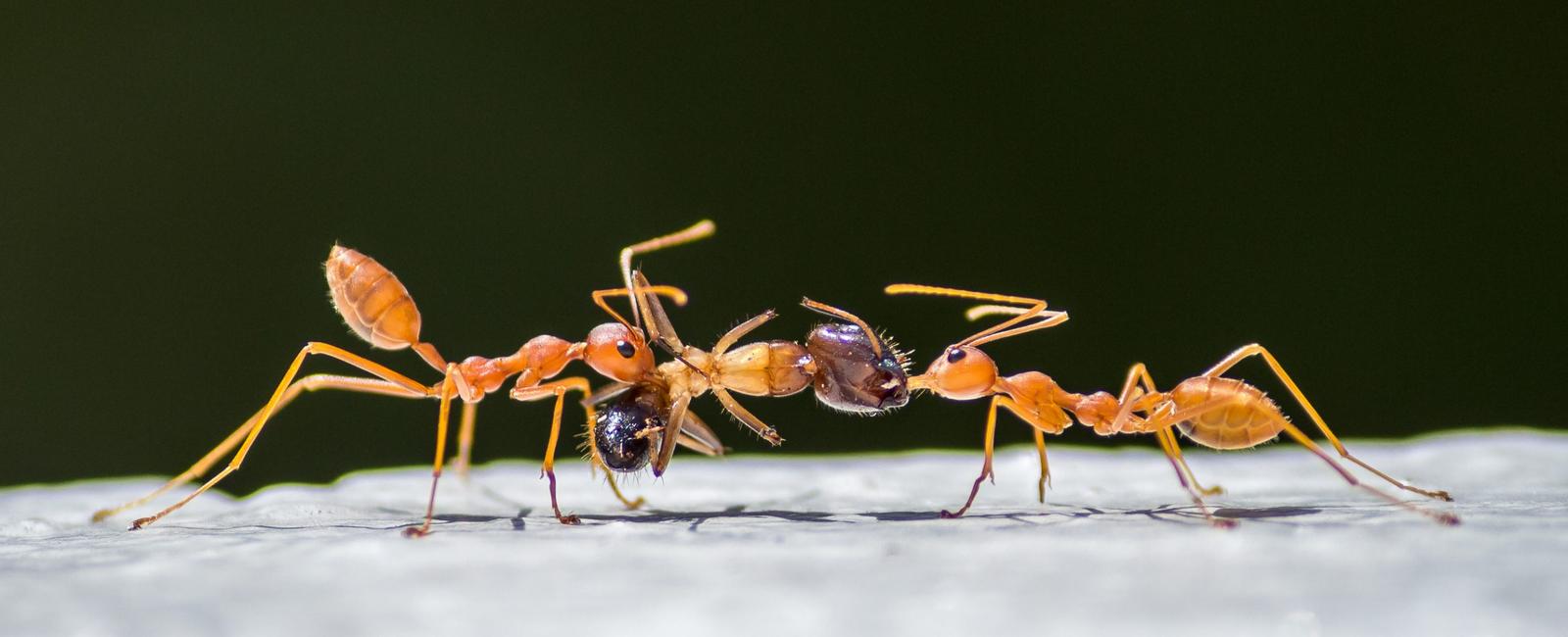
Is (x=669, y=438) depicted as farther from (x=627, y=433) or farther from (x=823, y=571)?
(x=823, y=571)

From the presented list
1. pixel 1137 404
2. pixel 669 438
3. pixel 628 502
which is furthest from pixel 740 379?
pixel 1137 404

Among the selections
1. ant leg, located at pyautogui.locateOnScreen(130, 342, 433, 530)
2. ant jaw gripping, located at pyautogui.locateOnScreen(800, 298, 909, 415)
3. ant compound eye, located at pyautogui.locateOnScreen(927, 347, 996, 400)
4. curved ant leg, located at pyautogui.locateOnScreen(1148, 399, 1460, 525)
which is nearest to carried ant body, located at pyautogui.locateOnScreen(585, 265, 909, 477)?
ant jaw gripping, located at pyautogui.locateOnScreen(800, 298, 909, 415)

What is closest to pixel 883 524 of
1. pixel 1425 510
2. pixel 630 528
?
pixel 630 528

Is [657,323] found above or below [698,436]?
above

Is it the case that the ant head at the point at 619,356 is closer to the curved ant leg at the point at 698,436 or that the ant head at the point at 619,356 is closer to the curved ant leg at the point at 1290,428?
the curved ant leg at the point at 698,436

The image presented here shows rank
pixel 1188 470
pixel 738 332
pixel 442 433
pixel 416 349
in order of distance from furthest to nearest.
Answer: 1. pixel 416 349
2. pixel 738 332
3. pixel 442 433
4. pixel 1188 470

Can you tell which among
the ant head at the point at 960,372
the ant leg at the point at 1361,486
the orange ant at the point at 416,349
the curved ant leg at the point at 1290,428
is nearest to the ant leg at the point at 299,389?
the orange ant at the point at 416,349

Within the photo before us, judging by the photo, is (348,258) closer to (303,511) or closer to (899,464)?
(303,511)
